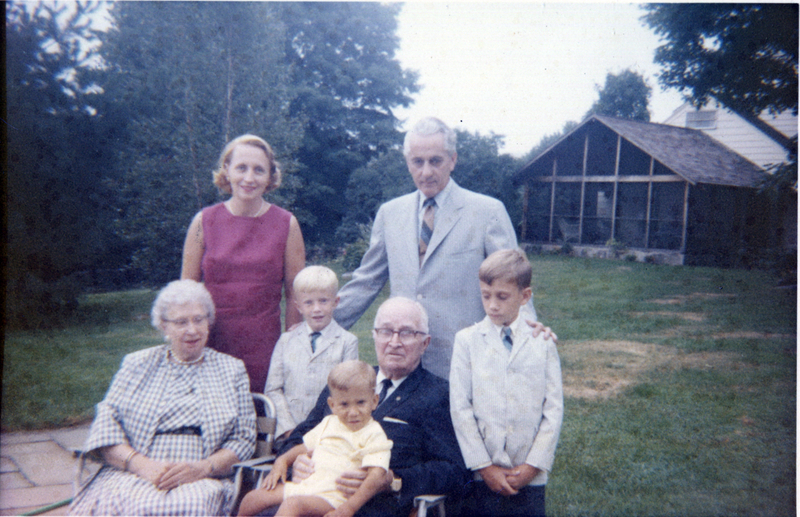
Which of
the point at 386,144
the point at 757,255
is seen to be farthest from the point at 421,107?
the point at 386,144

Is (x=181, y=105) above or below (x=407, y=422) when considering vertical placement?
above

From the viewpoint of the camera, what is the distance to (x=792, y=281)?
4371 millimetres

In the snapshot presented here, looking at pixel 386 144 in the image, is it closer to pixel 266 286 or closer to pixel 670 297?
pixel 670 297

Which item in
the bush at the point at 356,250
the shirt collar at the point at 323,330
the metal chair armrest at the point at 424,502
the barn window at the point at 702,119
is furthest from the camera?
the bush at the point at 356,250

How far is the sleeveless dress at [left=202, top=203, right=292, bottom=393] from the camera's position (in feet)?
9.07

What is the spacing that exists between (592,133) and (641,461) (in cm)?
1295

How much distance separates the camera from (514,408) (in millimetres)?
2150

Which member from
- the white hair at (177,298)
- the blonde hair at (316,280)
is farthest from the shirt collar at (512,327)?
the white hair at (177,298)

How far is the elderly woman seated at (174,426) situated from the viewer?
7.30 feet

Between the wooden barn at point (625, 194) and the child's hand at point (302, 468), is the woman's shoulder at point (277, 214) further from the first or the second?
the wooden barn at point (625, 194)

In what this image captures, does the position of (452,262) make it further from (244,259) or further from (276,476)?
(276,476)

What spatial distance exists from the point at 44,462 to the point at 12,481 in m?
0.30

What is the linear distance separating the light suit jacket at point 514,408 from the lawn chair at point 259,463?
2.68 feet

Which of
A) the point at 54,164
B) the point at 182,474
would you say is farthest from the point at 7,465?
the point at 54,164
